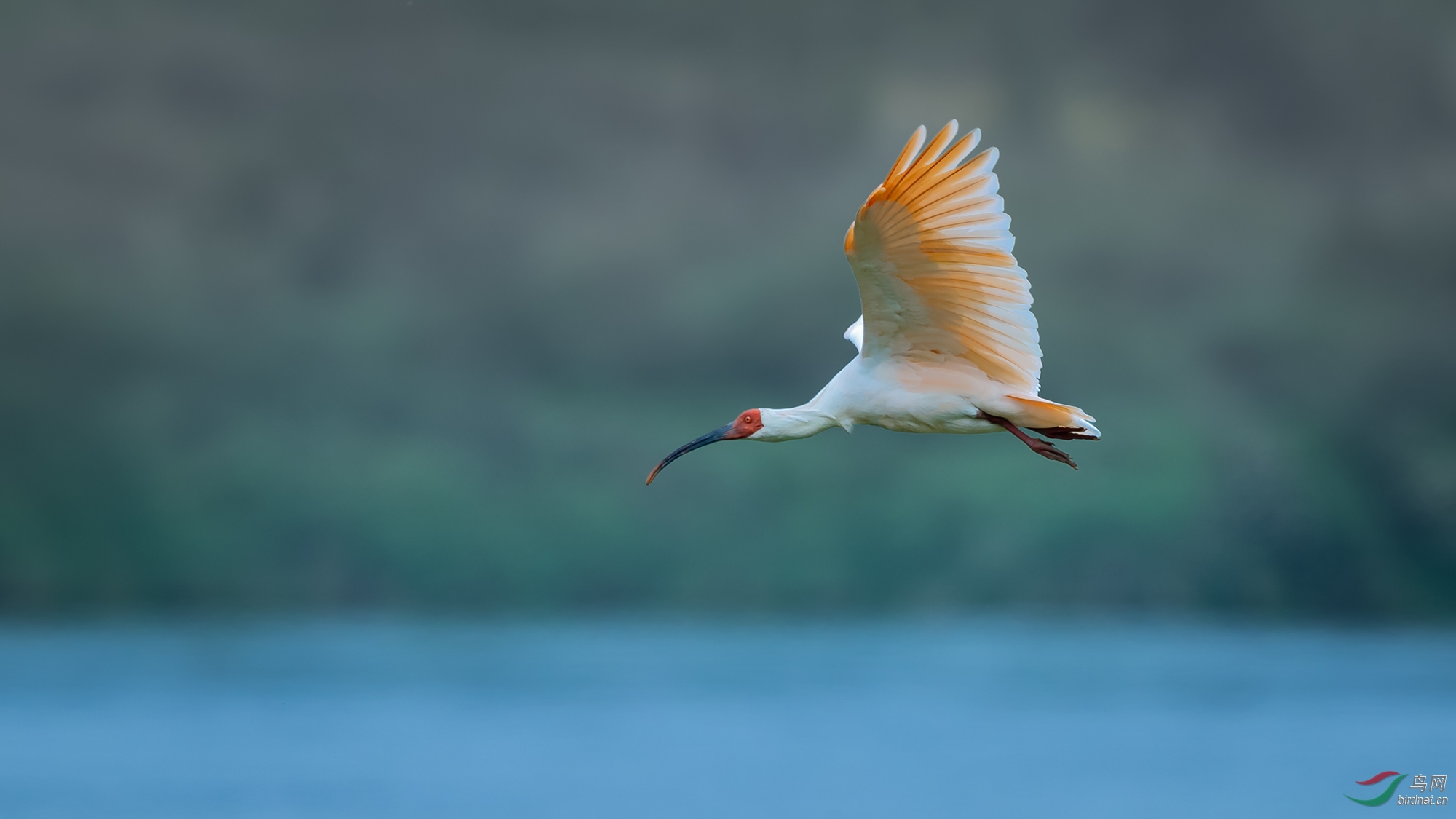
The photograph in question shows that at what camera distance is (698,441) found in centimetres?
1401

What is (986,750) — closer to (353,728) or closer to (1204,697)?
(1204,697)

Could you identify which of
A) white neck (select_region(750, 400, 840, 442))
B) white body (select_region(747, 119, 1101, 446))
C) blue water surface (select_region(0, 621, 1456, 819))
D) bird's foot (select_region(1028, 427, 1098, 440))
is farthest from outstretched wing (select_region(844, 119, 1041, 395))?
blue water surface (select_region(0, 621, 1456, 819))

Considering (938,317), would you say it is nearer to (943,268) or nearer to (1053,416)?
(943,268)

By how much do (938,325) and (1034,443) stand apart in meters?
1.51

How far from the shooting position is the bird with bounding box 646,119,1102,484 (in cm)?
1134

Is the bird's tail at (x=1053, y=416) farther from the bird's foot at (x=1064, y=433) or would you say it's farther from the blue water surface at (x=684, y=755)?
the blue water surface at (x=684, y=755)

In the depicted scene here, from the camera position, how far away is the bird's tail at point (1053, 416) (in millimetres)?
12766

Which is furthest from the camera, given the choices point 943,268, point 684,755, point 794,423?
point 684,755

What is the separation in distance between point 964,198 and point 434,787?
117 metres

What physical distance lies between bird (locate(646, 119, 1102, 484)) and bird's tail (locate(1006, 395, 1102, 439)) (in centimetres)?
1

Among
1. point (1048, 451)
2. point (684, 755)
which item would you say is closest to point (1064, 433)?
point (1048, 451)

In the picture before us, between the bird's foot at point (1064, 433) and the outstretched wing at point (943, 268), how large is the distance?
425 millimetres

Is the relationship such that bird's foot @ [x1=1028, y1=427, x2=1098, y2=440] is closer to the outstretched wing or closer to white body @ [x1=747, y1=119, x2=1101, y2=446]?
white body @ [x1=747, y1=119, x2=1101, y2=446]

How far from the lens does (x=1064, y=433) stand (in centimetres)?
1318
